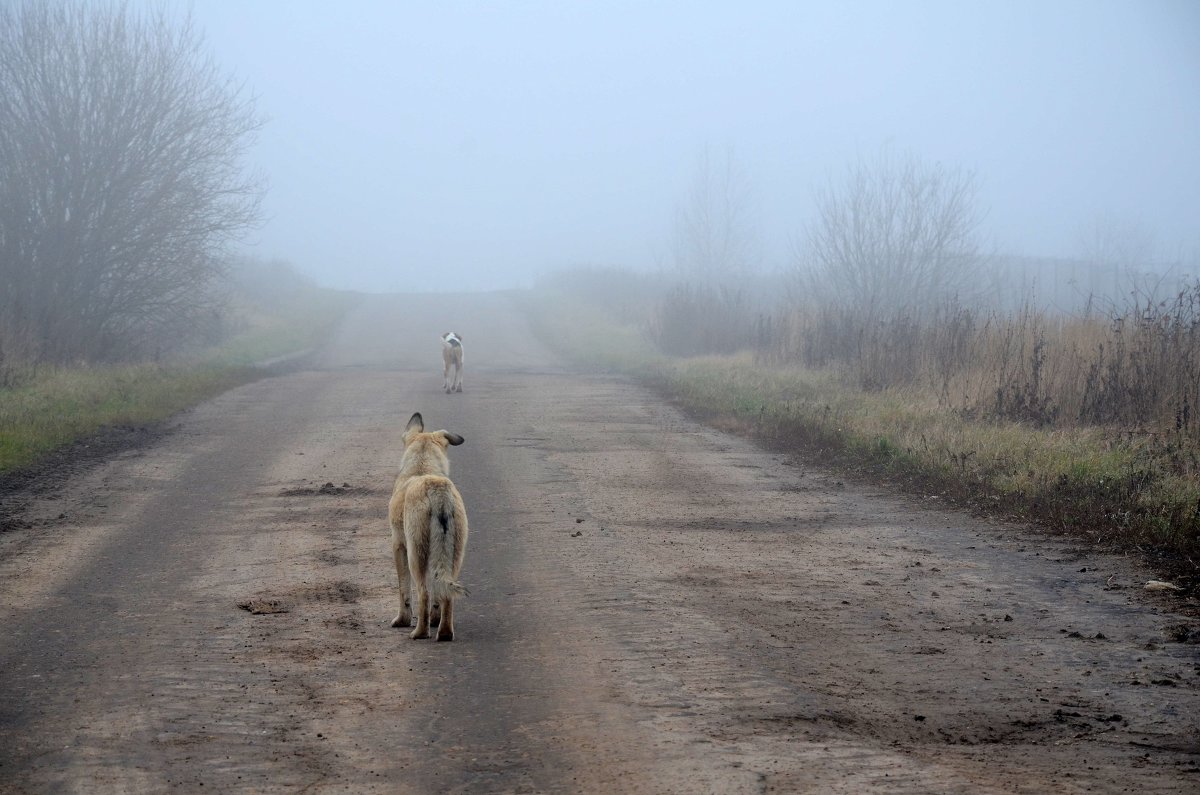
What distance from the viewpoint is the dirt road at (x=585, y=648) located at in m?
4.43

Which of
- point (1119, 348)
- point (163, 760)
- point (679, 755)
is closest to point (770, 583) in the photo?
point (679, 755)

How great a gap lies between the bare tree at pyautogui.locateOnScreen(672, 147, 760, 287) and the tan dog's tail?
168 feet

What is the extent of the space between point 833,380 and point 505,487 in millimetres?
9979

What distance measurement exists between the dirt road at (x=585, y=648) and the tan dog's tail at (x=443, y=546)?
341 millimetres

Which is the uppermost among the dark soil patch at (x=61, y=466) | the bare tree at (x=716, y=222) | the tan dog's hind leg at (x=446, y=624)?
the bare tree at (x=716, y=222)

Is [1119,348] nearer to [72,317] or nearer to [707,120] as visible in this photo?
[72,317]

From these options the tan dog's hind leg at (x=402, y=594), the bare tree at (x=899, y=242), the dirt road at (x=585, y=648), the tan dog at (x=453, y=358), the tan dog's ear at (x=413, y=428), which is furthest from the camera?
the bare tree at (x=899, y=242)

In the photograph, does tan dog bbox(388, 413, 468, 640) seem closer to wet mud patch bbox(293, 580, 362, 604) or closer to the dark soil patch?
wet mud patch bbox(293, 580, 362, 604)

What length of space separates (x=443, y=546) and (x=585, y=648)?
3.40 ft

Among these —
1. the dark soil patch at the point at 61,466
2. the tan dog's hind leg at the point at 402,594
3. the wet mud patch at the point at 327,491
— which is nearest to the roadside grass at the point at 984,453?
the tan dog's hind leg at the point at 402,594

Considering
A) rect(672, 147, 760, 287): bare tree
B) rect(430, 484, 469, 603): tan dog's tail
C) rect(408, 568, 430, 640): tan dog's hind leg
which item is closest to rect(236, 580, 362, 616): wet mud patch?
rect(408, 568, 430, 640): tan dog's hind leg

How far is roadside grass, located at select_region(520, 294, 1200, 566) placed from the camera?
8953mm

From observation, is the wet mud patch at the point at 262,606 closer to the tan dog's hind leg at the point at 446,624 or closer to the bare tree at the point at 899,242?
the tan dog's hind leg at the point at 446,624

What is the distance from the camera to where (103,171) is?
76.9 feet
